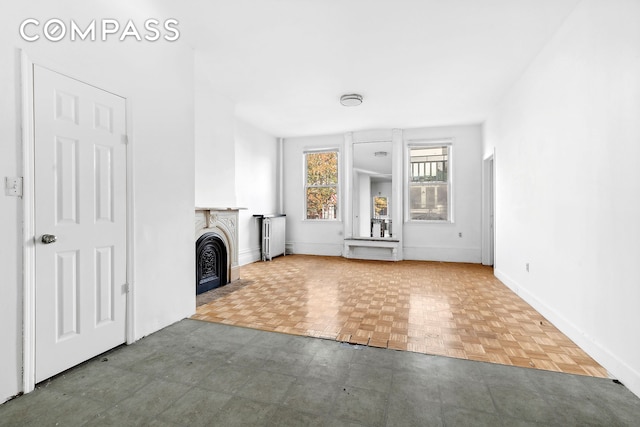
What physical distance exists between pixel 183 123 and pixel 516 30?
134 inches

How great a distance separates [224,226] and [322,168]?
3583mm

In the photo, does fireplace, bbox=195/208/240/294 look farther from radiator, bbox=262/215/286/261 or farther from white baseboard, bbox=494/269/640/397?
white baseboard, bbox=494/269/640/397

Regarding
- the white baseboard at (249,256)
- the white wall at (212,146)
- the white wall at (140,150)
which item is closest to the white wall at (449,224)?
the white baseboard at (249,256)

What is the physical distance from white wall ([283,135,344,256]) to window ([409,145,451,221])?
5.34 feet

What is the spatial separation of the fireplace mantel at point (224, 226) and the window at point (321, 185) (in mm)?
3029

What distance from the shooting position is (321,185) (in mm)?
7547

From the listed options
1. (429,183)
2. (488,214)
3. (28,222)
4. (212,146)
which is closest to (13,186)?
(28,222)

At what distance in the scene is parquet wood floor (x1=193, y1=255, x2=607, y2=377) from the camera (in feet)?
8.04

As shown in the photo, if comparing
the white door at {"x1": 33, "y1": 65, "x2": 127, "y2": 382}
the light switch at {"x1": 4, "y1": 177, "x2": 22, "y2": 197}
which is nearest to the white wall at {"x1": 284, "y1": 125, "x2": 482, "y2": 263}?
the white door at {"x1": 33, "y1": 65, "x2": 127, "y2": 382}

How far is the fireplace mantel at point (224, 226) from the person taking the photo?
4.12 m

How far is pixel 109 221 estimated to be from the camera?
240 cm

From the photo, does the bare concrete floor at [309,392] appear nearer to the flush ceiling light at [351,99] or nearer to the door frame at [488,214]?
the flush ceiling light at [351,99]

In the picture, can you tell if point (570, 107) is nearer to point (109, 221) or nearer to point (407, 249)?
point (109, 221)

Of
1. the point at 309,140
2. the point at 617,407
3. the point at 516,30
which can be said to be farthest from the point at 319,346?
the point at 309,140
